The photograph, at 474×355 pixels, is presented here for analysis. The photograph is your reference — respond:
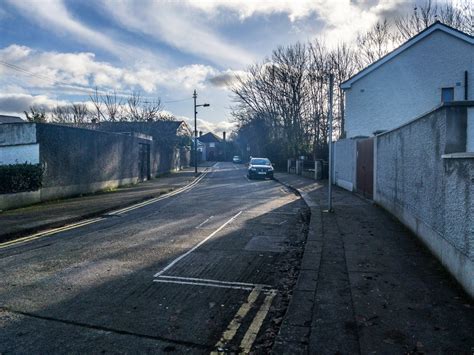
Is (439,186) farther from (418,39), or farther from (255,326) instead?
(418,39)

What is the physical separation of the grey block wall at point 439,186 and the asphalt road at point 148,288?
2263mm

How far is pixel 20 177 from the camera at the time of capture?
13.6 m

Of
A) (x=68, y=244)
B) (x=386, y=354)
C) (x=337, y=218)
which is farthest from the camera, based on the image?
(x=337, y=218)

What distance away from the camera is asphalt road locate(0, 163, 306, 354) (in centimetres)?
369

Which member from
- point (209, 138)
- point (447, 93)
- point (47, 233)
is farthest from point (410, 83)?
point (209, 138)

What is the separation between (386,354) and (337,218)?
7.31m

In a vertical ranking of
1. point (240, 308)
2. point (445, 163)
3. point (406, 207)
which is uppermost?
point (445, 163)

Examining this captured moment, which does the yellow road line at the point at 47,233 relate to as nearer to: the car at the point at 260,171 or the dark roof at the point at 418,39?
the car at the point at 260,171

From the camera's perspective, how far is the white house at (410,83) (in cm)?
2278

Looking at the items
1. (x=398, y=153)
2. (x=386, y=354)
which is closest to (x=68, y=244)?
(x=386, y=354)

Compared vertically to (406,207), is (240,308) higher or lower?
lower

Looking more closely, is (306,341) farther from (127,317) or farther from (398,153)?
(398,153)

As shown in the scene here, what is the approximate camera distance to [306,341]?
3553mm

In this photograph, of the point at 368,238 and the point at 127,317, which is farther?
the point at 368,238
